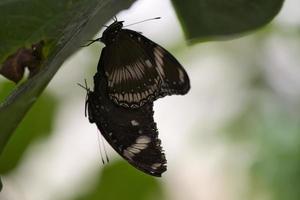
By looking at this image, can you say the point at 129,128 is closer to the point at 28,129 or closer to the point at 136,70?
the point at 136,70

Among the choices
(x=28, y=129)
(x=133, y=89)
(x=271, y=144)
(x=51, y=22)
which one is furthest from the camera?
(x=271, y=144)

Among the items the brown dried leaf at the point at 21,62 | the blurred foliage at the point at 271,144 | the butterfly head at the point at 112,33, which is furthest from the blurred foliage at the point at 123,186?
the brown dried leaf at the point at 21,62

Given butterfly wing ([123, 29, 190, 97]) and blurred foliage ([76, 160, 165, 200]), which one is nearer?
butterfly wing ([123, 29, 190, 97])

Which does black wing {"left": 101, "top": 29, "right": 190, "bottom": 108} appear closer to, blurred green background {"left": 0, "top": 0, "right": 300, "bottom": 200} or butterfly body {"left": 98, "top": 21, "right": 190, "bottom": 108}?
butterfly body {"left": 98, "top": 21, "right": 190, "bottom": 108}

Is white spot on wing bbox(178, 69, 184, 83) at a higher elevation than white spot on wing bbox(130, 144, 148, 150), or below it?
higher

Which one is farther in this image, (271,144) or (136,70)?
(271,144)

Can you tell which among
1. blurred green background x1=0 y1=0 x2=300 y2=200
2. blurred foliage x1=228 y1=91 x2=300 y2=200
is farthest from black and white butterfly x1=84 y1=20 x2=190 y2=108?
blurred foliage x1=228 y1=91 x2=300 y2=200

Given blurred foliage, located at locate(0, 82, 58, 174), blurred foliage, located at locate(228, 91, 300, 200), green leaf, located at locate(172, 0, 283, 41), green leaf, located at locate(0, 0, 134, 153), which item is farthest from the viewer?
blurred foliage, located at locate(228, 91, 300, 200)

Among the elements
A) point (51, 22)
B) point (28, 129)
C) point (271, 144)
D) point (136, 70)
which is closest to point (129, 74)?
point (136, 70)
